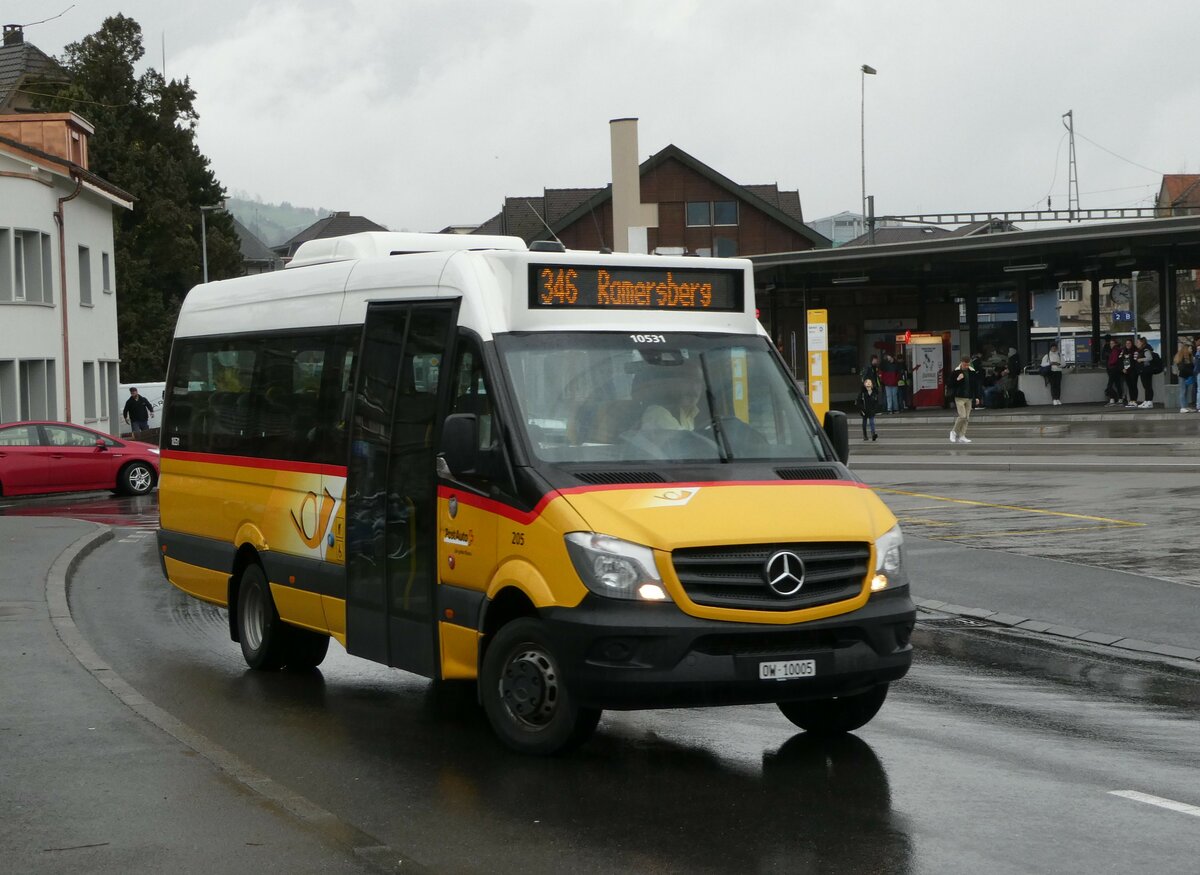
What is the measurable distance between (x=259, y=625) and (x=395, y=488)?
2370 millimetres

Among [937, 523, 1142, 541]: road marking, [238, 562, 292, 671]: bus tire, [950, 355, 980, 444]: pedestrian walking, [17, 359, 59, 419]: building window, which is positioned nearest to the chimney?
[937, 523, 1142, 541]: road marking

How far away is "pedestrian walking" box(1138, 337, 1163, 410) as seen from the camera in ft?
138

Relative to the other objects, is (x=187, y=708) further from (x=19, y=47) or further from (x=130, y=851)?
(x=19, y=47)

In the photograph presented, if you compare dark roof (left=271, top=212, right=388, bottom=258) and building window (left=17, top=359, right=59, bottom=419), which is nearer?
building window (left=17, top=359, right=59, bottom=419)

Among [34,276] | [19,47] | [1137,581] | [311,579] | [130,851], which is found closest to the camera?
[130,851]

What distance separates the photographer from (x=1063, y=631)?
38.3ft

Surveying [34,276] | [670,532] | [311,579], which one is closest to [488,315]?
[670,532]

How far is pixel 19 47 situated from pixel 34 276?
37.8 meters

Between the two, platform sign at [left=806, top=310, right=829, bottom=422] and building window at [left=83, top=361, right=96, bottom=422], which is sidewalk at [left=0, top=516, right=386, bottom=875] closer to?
platform sign at [left=806, top=310, right=829, bottom=422]

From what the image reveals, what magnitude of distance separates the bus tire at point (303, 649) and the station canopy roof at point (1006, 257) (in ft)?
102

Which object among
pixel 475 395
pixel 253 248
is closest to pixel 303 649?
pixel 475 395

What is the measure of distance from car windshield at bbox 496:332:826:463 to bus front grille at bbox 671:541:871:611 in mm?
820

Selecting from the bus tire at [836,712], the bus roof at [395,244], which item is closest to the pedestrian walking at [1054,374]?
the bus roof at [395,244]

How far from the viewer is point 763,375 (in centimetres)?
848
